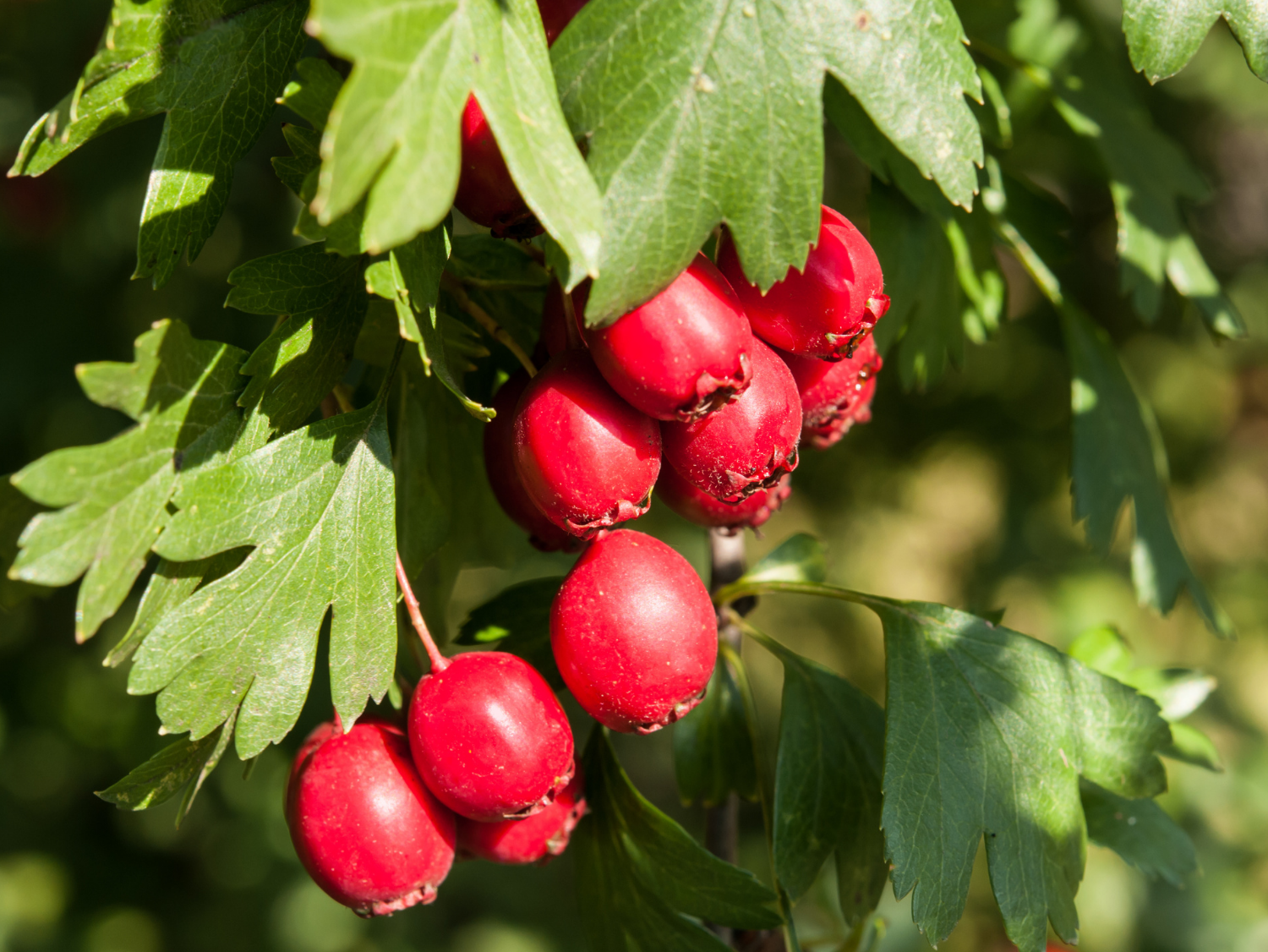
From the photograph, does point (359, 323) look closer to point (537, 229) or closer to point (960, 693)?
point (537, 229)

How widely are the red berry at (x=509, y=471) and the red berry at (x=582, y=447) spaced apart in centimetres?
12

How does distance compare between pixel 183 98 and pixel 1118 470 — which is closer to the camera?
pixel 183 98

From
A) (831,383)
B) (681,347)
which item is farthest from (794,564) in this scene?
(681,347)

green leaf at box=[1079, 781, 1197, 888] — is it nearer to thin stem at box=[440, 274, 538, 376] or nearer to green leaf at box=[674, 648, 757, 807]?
green leaf at box=[674, 648, 757, 807]

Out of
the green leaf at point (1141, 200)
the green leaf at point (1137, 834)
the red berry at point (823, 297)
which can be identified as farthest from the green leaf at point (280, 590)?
the green leaf at point (1141, 200)

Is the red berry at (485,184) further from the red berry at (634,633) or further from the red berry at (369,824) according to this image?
the red berry at (369,824)

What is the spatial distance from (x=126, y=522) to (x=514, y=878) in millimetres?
2273

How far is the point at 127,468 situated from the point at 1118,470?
45.7 inches

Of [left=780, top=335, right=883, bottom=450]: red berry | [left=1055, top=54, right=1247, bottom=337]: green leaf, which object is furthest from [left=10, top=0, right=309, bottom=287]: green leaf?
[left=1055, top=54, right=1247, bottom=337]: green leaf

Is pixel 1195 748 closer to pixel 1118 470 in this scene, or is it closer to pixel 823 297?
pixel 1118 470

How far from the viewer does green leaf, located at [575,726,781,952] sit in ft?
3.12

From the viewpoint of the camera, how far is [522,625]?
1046mm

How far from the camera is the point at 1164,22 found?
Answer: 84cm

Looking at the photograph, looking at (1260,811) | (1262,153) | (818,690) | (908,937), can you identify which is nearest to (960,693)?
(818,690)
